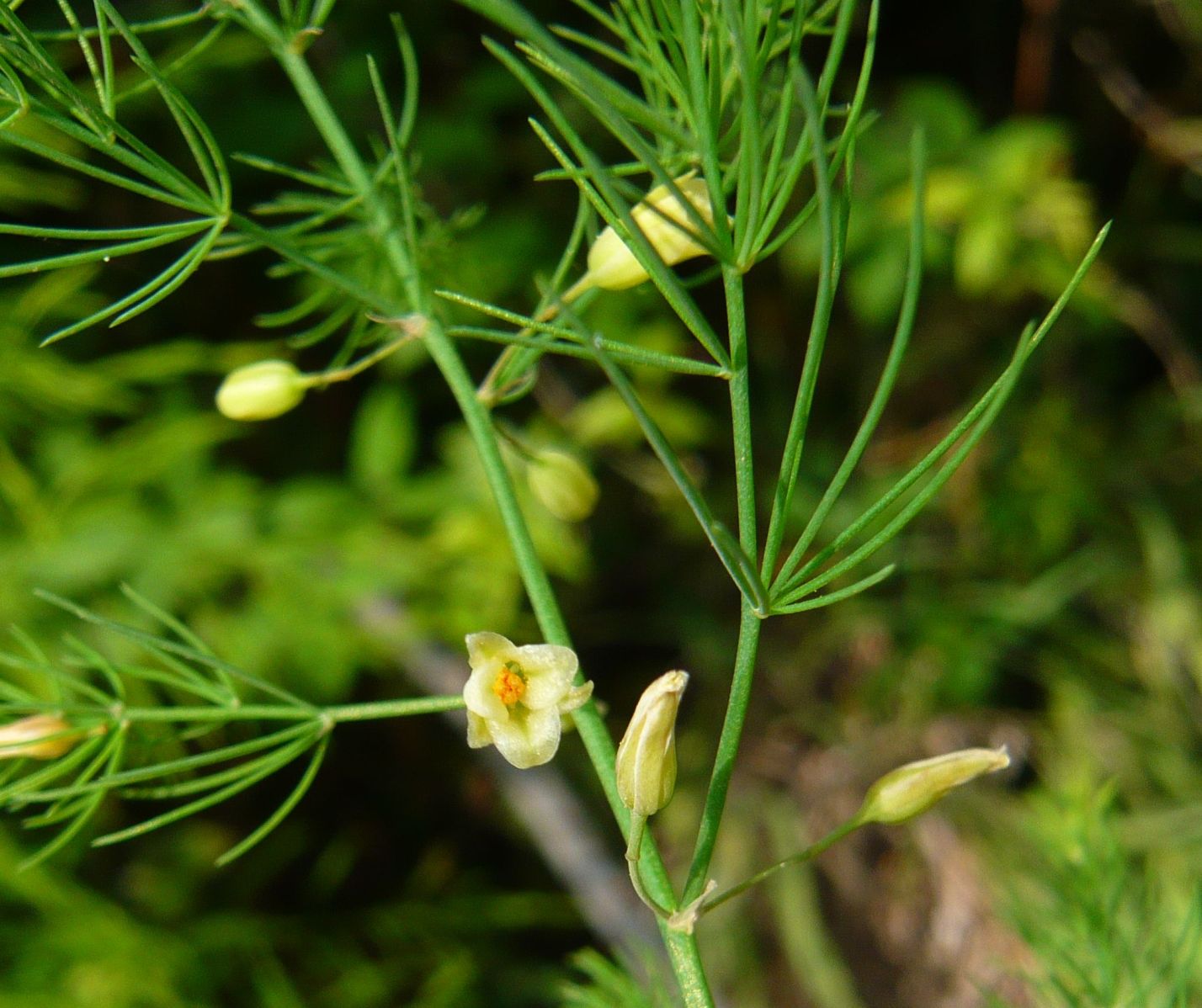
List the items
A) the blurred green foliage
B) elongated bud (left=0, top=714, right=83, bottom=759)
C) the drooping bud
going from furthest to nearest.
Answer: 1. the blurred green foliage
2. the drooping bud
3. elongated bud (left=0, top=714, right=83, bottom=759)

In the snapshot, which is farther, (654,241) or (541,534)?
(541,534)

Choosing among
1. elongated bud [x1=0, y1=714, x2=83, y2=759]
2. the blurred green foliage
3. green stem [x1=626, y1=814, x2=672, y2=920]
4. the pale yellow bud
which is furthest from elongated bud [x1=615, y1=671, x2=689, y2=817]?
the blurred green foliage

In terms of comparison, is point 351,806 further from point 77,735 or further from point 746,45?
point 746,45

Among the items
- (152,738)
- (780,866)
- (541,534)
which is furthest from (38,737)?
(541,534)

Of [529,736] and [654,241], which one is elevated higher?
[654,241]

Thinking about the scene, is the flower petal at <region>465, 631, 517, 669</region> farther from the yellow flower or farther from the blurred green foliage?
the blurred green foliage

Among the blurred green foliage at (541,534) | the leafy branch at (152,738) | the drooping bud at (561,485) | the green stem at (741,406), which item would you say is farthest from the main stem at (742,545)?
the blurred green foliage at (541,534)

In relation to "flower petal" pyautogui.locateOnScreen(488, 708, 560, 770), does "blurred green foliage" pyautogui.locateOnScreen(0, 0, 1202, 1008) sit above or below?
below

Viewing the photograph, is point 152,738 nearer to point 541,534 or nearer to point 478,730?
point 478,730
